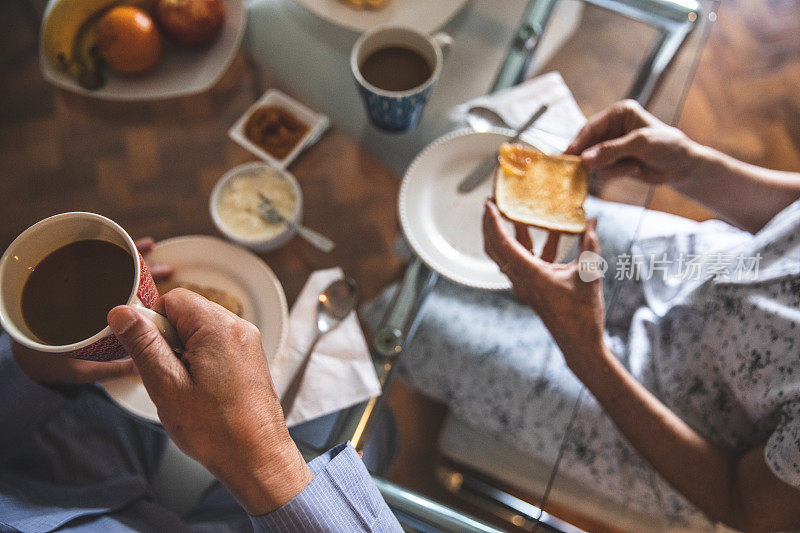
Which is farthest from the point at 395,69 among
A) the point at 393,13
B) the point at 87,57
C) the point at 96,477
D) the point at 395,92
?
the point at 96,477

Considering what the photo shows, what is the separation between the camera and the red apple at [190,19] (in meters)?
0.79

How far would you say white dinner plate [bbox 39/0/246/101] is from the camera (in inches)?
32.6

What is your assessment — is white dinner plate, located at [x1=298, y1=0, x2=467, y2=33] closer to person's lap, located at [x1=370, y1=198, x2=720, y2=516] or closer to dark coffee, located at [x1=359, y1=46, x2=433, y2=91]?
dark coffee, located at [x1=359, y1=46, x2=433, y2=91]

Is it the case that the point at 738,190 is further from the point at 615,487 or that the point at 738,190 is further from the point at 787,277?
the point at 615,487

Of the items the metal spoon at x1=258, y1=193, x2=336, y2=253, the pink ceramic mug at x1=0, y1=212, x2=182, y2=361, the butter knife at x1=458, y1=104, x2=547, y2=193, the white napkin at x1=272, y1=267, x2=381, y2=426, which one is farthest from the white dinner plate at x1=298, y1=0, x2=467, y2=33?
the pink ceramic mug at x1=0, y1=212, x2=182, y2=361

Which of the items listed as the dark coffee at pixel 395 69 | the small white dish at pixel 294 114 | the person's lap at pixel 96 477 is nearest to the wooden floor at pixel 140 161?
the small white dish at pixel 294 114

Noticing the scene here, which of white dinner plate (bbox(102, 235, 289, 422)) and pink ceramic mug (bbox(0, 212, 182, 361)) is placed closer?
pink ceramic mug (bbox(0, 212, 182, 361))

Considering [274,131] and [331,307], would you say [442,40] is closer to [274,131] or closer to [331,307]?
[274,131]

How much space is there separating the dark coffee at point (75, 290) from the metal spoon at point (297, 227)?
0.31m

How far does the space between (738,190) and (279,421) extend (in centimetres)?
78

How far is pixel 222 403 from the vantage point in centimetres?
48

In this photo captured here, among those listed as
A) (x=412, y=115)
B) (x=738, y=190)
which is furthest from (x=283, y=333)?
(x=738, y=190)

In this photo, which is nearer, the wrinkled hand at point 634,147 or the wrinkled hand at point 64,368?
the wrinkled hand at point 64,368

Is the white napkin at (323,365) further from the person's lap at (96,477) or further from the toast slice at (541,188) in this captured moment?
the toast slice at (541,188)
